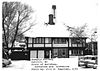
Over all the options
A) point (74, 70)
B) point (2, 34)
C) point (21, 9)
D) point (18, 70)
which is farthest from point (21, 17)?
point (74, 70)

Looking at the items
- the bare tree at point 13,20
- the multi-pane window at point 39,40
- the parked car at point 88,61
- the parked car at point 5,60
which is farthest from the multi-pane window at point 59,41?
the parked car at point 5,60

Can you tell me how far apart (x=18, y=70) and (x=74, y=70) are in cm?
90

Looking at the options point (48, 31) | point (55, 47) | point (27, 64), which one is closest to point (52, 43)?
point (55, 47)

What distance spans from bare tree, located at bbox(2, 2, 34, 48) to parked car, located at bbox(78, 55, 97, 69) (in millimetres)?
1029

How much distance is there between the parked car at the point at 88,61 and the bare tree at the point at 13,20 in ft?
3.37

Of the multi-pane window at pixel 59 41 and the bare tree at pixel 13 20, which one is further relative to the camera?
the bare tree at pixel 13 20

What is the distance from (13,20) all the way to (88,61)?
55.7 inches

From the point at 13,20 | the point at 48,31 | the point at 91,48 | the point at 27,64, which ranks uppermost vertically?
the point at 13,20

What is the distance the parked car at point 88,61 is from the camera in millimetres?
2934

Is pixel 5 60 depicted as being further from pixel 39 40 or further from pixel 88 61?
pixel 88 61

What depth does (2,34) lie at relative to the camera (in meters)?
2.99

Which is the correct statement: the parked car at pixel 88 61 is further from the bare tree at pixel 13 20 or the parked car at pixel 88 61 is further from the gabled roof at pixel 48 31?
the bare tree at pixel 13 20

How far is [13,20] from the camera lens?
298 centimetres

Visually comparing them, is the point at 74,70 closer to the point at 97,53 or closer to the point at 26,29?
the point at 97,53
